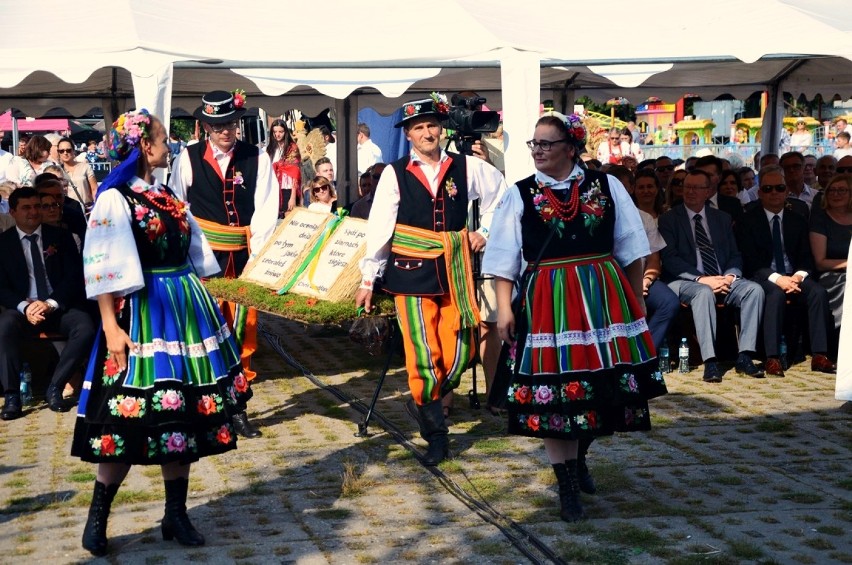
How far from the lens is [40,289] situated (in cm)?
798

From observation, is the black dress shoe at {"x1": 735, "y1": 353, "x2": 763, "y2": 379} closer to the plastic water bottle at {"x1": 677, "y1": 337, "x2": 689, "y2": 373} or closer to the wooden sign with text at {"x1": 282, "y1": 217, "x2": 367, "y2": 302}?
the plastic water bottle at {"x1": 677, "y1": 337, "x2": 689, "y2": 373}

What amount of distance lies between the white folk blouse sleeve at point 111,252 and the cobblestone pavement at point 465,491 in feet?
3.56

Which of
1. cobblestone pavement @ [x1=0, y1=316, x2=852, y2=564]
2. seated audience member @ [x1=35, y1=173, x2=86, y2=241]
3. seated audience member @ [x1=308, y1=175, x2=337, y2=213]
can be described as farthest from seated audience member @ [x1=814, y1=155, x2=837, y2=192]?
seated audience member @ [x1=35, y1=173, x2=86, y2=241]

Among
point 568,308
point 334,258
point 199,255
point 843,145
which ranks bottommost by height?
point 568,308

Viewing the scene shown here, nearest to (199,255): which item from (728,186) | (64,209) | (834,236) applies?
(64,209)

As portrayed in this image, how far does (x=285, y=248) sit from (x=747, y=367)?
3.67m

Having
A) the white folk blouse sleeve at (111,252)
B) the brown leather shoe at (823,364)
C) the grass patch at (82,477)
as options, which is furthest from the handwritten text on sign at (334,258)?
the brown leather shoe at (823,364)

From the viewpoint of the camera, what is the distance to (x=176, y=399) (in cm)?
463

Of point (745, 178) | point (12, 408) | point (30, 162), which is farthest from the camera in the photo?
point (30, 162)

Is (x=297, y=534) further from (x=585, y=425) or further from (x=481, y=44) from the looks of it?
(x=481, y=44)

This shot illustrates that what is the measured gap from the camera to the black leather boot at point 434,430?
627 cm

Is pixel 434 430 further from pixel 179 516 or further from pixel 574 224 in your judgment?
pixel 179 516

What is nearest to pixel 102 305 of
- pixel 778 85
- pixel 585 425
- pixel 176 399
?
pixel 176 399

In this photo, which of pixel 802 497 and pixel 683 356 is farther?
pixel 683 356
